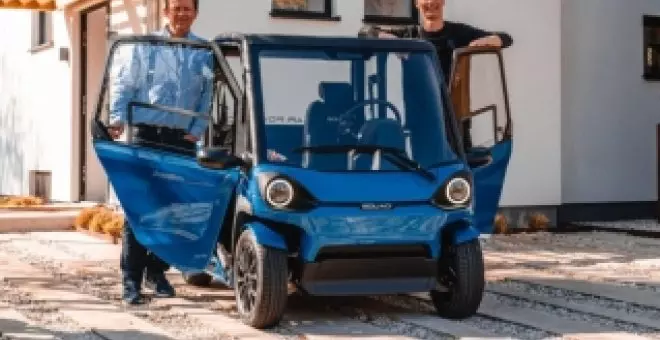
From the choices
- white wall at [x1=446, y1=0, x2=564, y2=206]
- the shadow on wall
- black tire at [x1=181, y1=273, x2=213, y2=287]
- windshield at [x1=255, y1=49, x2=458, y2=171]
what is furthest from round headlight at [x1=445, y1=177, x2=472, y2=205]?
the shadow on wall

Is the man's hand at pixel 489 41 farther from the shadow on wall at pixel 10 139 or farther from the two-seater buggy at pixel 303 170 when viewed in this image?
the shadow on wall at pixel 10 139

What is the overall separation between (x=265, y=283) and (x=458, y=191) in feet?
3.99

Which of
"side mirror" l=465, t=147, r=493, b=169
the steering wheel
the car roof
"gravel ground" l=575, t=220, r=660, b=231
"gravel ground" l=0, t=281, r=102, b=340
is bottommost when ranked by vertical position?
"gravel ground" l=575, t=220, r=660, b=231

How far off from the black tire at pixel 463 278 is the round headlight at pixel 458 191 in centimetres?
26

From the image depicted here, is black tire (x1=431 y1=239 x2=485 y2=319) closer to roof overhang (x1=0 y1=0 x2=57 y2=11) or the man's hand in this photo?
the man's hand

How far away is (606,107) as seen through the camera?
14242 millimetres

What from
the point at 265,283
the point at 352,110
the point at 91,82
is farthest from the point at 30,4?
the point at 265,283

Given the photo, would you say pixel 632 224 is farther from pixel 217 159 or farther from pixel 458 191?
pixel 217 159

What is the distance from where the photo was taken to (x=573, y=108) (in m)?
14.0

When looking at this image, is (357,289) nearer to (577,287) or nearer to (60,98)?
(577,287)

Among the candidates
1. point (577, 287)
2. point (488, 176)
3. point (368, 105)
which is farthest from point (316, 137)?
point (577, 287)

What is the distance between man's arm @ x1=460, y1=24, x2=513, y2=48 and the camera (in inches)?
296

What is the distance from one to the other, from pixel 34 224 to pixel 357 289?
7027 millimetres

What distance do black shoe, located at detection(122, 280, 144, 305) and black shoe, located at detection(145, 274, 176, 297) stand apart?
0.88 feet
